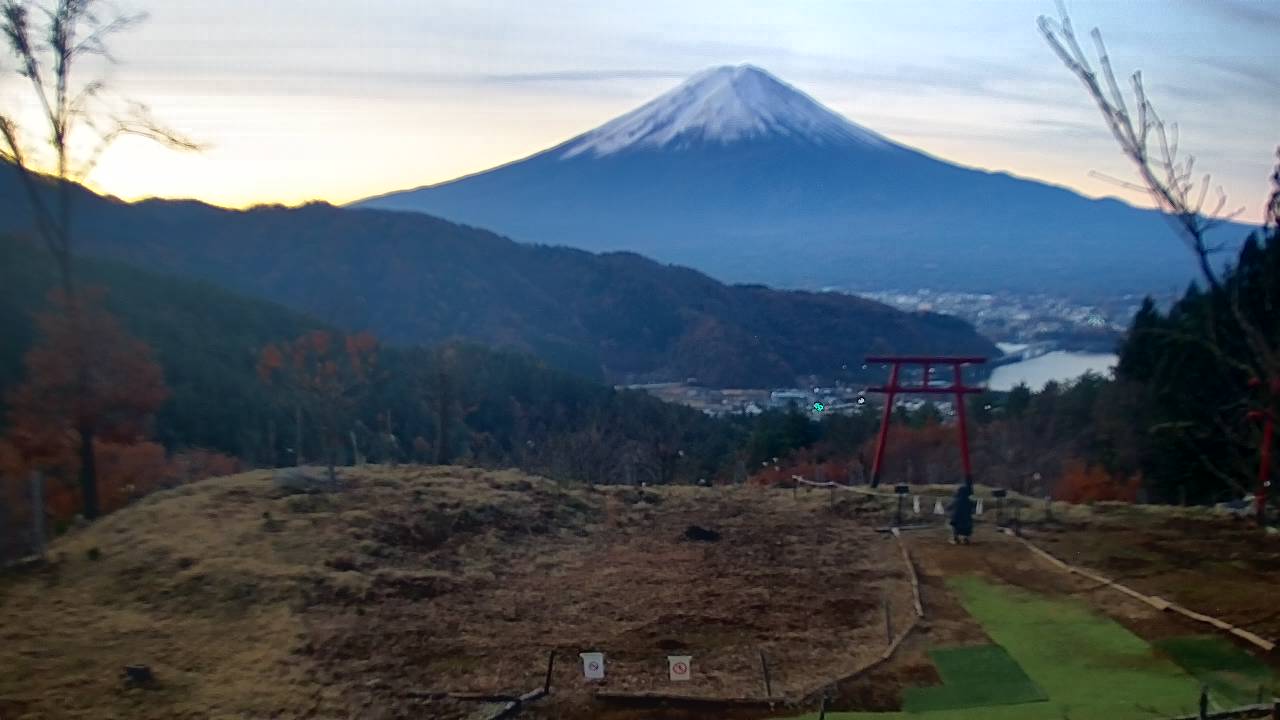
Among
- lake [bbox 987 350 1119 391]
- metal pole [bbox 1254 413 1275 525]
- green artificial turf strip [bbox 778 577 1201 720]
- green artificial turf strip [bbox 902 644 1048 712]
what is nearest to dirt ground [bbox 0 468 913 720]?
green artificial turf strip [bbox 902 644 1048 712]

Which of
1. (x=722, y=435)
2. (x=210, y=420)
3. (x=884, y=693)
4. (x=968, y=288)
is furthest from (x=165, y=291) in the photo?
(x=968, y=288)

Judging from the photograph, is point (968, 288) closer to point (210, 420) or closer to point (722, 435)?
point (722, 435)

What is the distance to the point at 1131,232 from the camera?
108 meters

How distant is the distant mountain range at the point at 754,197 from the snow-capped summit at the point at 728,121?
12 centimetres

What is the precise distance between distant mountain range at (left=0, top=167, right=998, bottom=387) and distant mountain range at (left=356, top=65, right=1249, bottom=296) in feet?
130

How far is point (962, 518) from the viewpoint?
10328 millimetres

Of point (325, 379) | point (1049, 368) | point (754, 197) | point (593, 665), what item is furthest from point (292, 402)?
point (754, 197)

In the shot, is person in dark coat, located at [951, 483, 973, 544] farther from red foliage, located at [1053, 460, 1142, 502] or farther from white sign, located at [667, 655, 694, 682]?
red foliage, located at [1053, 460, 1142, 502]

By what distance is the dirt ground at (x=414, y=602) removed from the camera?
6262 mm

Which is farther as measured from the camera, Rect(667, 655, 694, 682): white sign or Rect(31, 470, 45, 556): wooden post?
Rect(31, 470, 45, 556): wooden post

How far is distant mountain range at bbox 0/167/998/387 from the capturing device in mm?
39688

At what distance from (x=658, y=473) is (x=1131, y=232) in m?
105

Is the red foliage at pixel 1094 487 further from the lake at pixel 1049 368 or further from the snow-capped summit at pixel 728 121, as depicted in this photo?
the snow-capped summit at pixel 728 121

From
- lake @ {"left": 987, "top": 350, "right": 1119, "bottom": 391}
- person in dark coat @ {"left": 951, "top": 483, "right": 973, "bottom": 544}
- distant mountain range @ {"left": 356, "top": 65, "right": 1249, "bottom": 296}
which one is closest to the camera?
person in dark coat @ {"left": 951, "top": 483, "right": 973, "bottom": 544}
